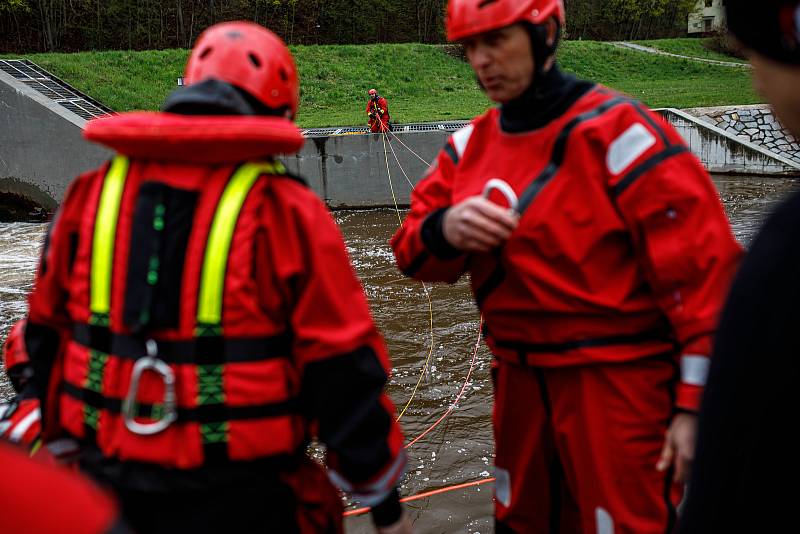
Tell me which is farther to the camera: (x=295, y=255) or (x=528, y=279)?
(x=528, y=279)

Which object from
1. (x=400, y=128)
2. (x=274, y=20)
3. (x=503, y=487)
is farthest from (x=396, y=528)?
(x=274, y=20)

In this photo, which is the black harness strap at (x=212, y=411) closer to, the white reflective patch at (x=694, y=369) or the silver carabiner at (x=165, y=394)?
the silver carabiner at (x=165, y=394)

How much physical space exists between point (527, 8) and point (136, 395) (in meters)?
1.61

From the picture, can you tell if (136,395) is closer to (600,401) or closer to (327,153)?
(600,401)

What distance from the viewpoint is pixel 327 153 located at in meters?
16.5

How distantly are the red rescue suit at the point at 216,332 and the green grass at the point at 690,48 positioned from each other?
39.5 meters

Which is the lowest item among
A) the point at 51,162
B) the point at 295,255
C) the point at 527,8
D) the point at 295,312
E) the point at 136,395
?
the point at 51,162

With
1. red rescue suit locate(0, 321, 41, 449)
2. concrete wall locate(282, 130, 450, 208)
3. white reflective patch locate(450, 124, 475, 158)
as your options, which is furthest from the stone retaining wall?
red rescue suit locate(0, 321, 41, 449)

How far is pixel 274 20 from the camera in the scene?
41219 millimetres

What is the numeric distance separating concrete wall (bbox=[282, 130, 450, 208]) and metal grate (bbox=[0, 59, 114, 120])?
590 centimetres

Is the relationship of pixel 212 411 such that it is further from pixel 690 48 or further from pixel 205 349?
pixel 690 48

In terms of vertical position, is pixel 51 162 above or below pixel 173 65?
below

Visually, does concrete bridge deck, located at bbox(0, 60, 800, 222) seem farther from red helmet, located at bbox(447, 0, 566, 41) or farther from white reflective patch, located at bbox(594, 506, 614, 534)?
white reflective patch, located at bbox(594, 506, 614, 534)

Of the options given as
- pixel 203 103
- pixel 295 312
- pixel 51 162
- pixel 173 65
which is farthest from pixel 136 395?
pixel 173 65
